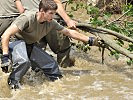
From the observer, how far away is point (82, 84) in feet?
18.0

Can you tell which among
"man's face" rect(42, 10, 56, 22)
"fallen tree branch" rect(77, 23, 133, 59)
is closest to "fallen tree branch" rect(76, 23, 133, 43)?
"fallen tree branch" rect(77, 23, 133, 59)

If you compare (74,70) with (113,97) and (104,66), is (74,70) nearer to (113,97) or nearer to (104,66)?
(104,66)

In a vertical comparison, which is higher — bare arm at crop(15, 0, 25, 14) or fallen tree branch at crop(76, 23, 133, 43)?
bare arm at crop(15, 0, 25, 14)

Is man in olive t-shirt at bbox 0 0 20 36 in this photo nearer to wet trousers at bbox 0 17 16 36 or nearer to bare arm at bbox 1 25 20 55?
wet trousers at bbox 0 17 16 36

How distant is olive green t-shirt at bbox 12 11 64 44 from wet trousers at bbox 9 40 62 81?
0.12 meters

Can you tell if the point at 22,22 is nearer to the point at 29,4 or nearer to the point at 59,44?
the point at 29,4

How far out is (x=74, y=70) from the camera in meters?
6.17

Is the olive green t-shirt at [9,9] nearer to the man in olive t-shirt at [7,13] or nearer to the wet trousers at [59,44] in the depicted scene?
the man in olive t-shirt at [7,13]

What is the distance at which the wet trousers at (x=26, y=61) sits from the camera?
4.96m

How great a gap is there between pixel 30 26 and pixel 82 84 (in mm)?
1197

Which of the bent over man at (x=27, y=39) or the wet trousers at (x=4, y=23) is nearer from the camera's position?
the bent over man at (x=27, y=39)

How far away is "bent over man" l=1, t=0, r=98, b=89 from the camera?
15.7 ft

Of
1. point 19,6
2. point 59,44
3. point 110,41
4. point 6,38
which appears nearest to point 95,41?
point 110,41

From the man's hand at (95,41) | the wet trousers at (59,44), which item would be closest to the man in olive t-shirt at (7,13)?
the wet trousers at (59,44)
